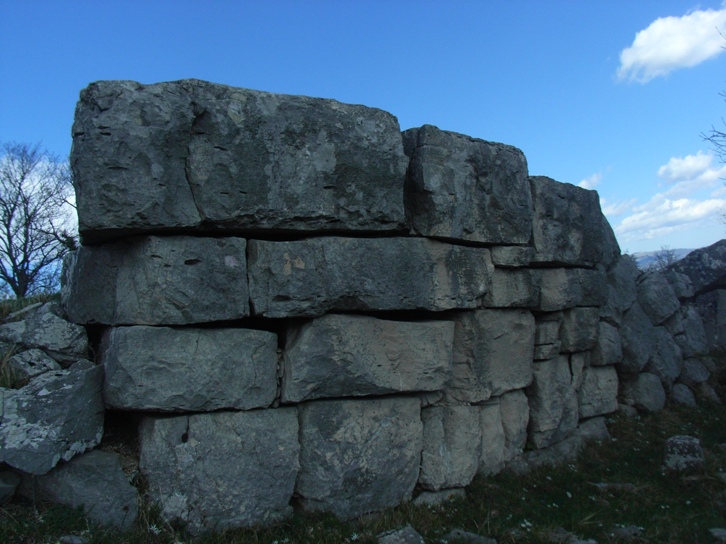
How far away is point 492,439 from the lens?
625 cm

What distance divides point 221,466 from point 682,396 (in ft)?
23.8

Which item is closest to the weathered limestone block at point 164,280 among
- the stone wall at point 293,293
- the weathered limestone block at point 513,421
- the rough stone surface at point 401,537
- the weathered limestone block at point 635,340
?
the stone wall at point 293,293

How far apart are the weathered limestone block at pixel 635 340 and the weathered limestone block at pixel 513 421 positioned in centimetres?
263

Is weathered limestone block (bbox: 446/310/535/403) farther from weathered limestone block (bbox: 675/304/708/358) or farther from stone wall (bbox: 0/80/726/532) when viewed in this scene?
weathered limestone block (bbox: 675/304/708/358)

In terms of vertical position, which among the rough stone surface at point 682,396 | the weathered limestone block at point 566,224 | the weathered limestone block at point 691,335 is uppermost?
the weathered limestone block at point 566,224

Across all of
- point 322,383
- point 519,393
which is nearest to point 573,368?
point 519,393

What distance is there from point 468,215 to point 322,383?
84.5 inches

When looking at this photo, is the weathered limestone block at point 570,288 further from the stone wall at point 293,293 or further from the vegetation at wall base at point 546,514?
the vegetation at wall base at point 546,514

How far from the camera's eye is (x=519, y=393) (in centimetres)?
669

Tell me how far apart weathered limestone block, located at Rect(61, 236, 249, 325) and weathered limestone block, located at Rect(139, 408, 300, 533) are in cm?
78

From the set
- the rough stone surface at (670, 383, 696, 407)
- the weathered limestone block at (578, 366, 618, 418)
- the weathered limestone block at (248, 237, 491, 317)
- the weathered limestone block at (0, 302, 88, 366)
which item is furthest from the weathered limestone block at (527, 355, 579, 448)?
the weathered limestone block at (0, 302, 88, 366)

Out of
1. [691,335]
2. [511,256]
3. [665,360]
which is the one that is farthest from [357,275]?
[691,335]

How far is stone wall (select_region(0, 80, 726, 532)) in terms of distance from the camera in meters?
4.40

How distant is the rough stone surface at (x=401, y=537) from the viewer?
15.4 ft
